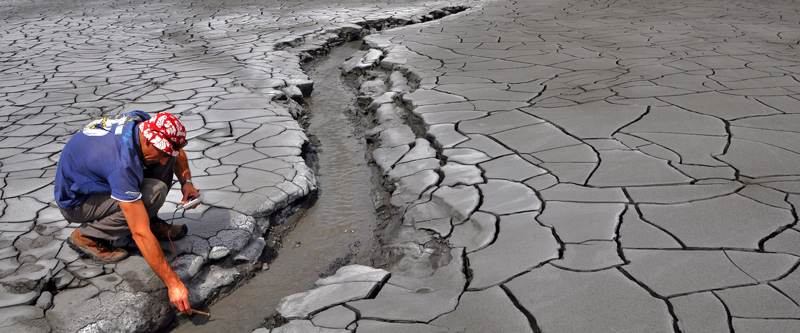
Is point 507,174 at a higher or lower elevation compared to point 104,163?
lower

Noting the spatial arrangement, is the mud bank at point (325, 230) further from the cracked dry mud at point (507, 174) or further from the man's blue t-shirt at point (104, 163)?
the man's blue t-shirt at point (104, 163)

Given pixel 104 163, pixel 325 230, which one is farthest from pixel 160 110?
pixel 104 163

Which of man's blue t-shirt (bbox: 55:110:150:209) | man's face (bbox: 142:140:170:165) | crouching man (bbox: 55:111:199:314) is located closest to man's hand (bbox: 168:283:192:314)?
crouching man (bbox: 55:111:199:314)

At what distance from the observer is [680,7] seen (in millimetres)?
8070

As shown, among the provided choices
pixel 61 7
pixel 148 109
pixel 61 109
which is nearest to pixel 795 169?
pixel 148 109

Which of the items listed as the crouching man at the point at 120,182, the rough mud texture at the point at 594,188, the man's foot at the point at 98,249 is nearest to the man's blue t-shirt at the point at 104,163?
the crouching man at the point at 120,182

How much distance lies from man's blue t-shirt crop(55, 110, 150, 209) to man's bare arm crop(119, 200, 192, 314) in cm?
5

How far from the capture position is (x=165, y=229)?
8.02ft

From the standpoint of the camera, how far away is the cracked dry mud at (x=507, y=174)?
6.36 feet

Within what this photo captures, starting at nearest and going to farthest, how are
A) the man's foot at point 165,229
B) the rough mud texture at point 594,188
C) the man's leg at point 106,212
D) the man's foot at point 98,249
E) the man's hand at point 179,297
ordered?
the rough mud texture at point 594,188 → the man's hand at point 179,297 → the man's leg at point 106,212 → the man's foot at point 98,249 → the man's foot at point 165,229

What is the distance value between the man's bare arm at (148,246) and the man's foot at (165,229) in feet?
1.47

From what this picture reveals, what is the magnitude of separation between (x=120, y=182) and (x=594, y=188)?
2121 millimetres

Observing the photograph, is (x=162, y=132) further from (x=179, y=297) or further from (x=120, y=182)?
(x=179, y=297)

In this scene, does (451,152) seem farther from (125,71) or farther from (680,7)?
(680,7)
